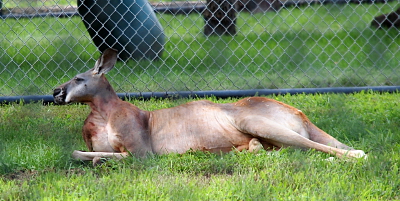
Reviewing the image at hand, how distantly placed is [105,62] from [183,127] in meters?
0.80

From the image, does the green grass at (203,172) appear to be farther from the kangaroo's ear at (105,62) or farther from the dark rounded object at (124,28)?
the dark rounded object at (124,28)

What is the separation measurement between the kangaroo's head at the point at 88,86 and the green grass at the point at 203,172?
1.26 ft

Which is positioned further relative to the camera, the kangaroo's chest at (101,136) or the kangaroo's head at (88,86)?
the kangaroo's head at (88,86)

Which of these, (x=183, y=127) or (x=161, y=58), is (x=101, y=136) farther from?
(x=161, y=58)

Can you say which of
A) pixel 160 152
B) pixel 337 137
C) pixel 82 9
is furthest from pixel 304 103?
pixel 82 9

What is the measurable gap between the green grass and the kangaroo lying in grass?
0.13 m

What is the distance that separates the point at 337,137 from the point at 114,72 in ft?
10.3

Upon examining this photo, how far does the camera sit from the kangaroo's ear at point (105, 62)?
431 centimetres

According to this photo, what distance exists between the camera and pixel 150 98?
19.6ft

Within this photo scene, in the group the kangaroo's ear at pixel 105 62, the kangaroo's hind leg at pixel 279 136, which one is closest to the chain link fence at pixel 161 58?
the kangaroo's ear at pixel 105 62

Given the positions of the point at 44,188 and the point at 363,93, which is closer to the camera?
the point at 44,188

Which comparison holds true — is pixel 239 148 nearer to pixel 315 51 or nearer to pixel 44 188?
pixel 44 188

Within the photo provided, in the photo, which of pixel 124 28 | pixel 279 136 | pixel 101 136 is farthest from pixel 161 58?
pixel 279 136

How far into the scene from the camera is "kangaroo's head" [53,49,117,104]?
4.23m
